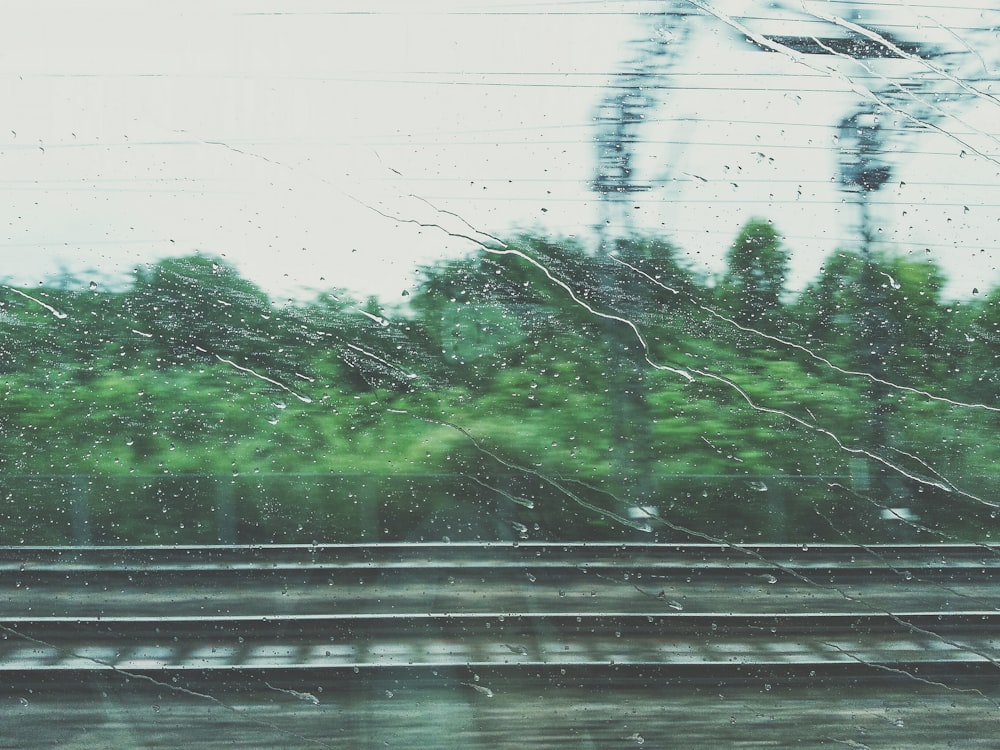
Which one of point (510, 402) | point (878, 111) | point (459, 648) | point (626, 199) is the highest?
point (878, 111)

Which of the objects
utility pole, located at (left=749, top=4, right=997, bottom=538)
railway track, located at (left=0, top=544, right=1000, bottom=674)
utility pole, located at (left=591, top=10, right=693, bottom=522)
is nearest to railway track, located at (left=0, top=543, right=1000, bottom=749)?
railway track, located at (left=0, top=544, right=1000, bottom=674)

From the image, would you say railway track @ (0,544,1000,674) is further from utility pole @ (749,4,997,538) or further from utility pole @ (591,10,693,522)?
utility pole @ (749,4,997,538)

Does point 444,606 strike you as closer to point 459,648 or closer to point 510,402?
point 459,648

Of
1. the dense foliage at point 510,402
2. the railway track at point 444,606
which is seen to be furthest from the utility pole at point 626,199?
the railway track at point 444,606

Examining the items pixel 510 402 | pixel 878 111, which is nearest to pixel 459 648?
pixel 510 402

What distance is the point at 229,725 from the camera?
4.67 feet

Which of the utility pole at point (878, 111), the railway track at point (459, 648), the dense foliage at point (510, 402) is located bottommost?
the railway track at point (459, 648)

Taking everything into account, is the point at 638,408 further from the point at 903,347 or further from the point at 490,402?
the point at 903,347

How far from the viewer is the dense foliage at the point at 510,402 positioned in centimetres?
138

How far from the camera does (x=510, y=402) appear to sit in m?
1.40

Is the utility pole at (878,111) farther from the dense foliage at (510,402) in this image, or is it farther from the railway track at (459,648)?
the railway track at (459,648)

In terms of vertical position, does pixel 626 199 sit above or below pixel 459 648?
above

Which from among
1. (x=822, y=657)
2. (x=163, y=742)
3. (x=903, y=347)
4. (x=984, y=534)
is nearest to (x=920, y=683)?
(x=822, y=657)

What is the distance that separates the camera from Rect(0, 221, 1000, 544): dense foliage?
1382 millimetres
